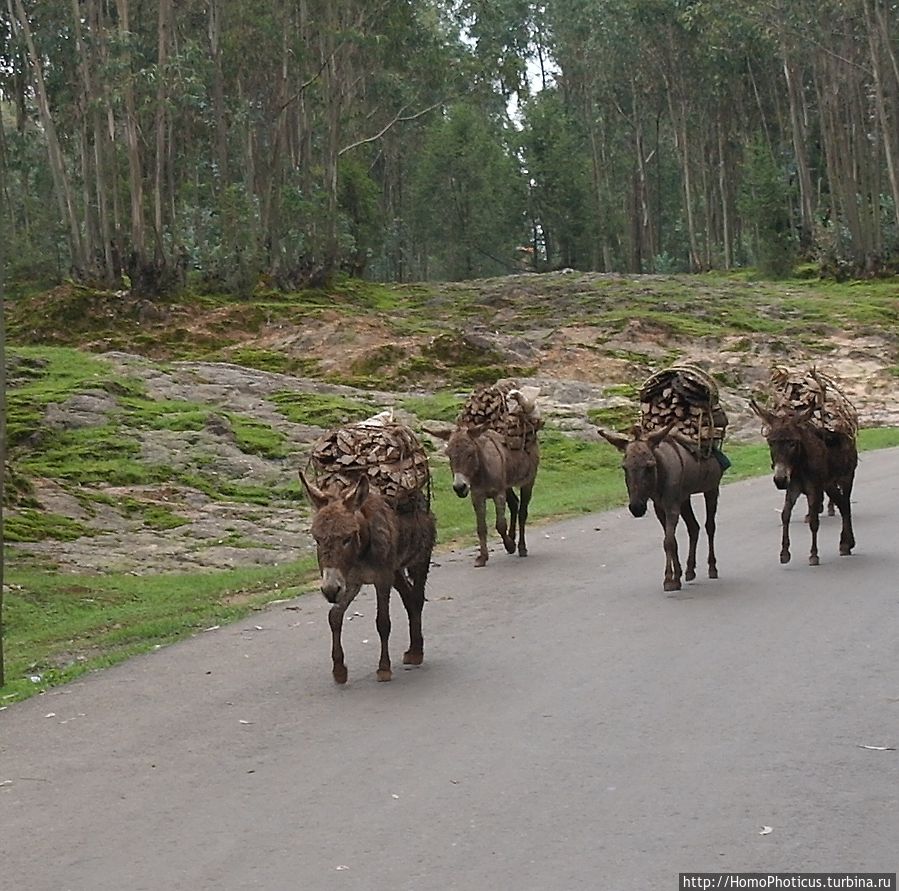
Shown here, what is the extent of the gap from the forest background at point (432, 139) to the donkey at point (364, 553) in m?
22.7

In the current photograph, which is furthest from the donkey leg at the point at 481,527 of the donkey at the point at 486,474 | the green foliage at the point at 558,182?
the green foliage at the point at 558,182

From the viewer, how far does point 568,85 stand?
82062 millimetres

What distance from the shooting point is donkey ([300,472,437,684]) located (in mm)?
9898

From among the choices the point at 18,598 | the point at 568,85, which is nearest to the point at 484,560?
the point at 18,598

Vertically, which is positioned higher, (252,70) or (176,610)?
(252,70)

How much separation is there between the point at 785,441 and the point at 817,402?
2.42 ft

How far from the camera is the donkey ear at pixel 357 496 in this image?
10.1 m

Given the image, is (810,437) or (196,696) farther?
(810,437)

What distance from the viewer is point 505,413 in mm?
17328

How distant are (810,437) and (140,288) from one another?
95.9ft

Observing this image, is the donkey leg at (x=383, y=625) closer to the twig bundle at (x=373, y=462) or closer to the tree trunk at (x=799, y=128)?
the twig bundle at (x=373, y=462)

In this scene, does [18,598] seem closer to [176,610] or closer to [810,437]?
[176,610]

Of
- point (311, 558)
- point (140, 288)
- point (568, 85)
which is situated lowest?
point (311, 558)

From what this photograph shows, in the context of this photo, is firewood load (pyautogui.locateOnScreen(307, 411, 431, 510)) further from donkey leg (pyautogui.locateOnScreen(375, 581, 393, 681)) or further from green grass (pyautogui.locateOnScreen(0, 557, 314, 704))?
green grass (pyautogui.locateOnScreen(0, 557, 314, 704))
